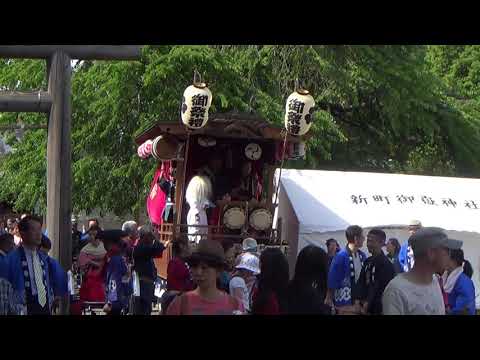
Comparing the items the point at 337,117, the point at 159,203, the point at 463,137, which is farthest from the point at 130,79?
the point at 463,137

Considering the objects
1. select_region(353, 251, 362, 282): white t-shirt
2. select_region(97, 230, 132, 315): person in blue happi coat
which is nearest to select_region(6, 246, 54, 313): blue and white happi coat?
select_region(97, 230, 132, 315): person in blue happi coat

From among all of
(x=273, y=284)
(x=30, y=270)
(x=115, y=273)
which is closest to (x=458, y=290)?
(x=273, y=284)

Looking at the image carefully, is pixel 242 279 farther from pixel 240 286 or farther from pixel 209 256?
pixel 209 256

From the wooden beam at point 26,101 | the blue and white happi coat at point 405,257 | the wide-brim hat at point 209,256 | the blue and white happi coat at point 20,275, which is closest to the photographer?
the wide-brim hat at point 209,256

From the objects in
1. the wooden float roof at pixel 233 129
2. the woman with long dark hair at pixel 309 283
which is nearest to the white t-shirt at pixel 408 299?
the woman with long dark hair at pixel 309 283

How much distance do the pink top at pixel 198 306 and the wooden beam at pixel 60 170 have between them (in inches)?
171

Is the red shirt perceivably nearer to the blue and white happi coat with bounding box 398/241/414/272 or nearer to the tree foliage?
the blue and white happi coat with bounding box 398/241/414/272

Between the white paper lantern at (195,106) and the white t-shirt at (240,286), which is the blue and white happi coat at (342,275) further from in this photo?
the white paper lantern at (195,106)

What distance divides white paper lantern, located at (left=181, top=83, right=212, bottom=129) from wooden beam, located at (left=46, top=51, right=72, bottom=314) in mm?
3479

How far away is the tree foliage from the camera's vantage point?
18.9 metres

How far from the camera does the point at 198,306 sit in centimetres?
505

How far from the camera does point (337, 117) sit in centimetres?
2319

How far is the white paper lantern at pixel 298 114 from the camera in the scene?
13383 mm
